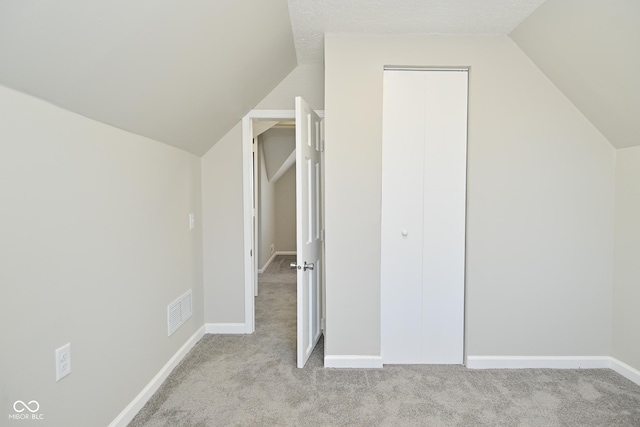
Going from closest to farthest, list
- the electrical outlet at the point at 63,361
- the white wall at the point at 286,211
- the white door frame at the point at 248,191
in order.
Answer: the electrical outlet at the point at 63,361, the white door frame at the point at 248,191, the white wall at the point at 286,211

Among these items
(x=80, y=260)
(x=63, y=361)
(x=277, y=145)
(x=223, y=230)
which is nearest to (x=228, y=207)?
(x=223, y=230)

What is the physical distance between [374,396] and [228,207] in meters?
1.93

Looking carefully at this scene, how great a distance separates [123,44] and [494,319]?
8.97ft

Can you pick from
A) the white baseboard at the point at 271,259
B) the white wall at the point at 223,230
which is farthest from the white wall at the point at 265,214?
the white wall at the point at 223,230

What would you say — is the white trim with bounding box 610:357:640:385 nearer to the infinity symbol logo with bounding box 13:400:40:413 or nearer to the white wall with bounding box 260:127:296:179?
the infinity symbol logo with bounding box 13:400:40:413

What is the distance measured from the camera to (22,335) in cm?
123

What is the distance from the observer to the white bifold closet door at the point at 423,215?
8.23ft

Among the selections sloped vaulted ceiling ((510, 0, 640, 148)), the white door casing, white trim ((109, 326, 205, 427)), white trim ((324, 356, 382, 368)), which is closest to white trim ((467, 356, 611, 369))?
white trim ((324, 356, 382, 368))

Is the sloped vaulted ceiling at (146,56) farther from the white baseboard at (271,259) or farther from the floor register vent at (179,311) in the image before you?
the white baseboard at (271,259)

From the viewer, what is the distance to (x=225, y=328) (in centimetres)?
315

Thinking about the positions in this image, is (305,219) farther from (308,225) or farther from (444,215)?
(444,215)

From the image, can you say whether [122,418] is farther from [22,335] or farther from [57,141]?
[57,141]

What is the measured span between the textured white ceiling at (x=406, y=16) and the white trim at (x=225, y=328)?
2456mm

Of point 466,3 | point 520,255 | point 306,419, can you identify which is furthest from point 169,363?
point 466,3
